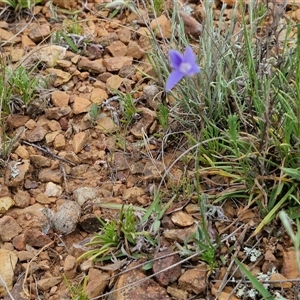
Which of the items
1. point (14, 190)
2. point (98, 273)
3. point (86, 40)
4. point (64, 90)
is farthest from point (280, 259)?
point (86, 40)

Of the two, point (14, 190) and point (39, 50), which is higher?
point (39, 50)

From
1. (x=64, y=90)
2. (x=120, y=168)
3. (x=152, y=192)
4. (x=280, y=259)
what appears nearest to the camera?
(x=280, y=259)

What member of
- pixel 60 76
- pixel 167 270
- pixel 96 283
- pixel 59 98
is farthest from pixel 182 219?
pixel 60 76

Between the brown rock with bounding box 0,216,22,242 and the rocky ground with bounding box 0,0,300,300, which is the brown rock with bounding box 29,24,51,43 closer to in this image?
the rocky ground with bounding box 0,0,300,300

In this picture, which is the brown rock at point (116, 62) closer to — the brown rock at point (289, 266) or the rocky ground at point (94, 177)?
the rocky ground at point (94, 177)

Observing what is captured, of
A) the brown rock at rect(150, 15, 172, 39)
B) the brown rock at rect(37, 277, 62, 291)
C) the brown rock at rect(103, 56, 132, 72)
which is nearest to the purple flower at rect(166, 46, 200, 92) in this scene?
the brown rock at rect(37, 277, 62, 291)

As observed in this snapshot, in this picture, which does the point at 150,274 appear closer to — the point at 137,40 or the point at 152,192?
the point at 152,192

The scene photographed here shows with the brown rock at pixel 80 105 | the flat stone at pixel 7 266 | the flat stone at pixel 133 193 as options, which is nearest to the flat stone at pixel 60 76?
the brown rock at pixel 80 105
